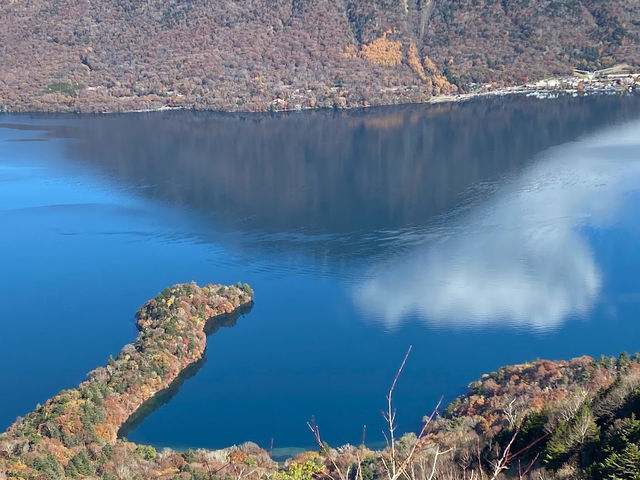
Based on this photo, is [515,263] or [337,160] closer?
[515,263]

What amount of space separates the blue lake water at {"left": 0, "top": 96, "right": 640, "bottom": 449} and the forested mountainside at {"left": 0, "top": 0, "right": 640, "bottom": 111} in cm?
2085

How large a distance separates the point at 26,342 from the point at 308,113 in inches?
1977

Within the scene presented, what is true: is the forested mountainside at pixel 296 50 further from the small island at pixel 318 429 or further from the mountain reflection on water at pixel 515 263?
the small island at pixel 318 429

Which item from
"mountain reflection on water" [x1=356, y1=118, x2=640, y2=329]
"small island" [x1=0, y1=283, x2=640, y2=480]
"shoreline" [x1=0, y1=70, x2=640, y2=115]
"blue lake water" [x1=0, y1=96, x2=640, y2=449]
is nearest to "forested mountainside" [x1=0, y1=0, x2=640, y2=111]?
"shoreline" [x1=0, y1=70, x2=640, y2=115]

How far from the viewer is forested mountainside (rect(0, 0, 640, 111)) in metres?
78.8

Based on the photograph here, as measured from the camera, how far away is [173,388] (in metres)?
23.2

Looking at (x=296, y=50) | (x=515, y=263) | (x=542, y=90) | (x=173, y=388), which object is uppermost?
(x=296, y=50)

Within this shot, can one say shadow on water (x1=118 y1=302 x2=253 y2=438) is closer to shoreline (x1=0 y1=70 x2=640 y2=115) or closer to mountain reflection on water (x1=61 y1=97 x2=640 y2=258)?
mountain reflection on water (x1=61 y1=97 x2=640 y2=258)

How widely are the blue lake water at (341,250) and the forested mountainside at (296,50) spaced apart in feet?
68.4

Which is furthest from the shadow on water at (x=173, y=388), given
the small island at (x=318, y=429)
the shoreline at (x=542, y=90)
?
→ the shoreline at (x=542, y=90)

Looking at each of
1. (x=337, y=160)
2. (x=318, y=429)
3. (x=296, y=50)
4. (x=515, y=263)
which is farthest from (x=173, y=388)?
(x=296, y=50)

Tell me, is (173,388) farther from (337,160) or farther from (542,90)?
(542,90)

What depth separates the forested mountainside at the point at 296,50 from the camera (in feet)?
258

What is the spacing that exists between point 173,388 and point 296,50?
66820mm
